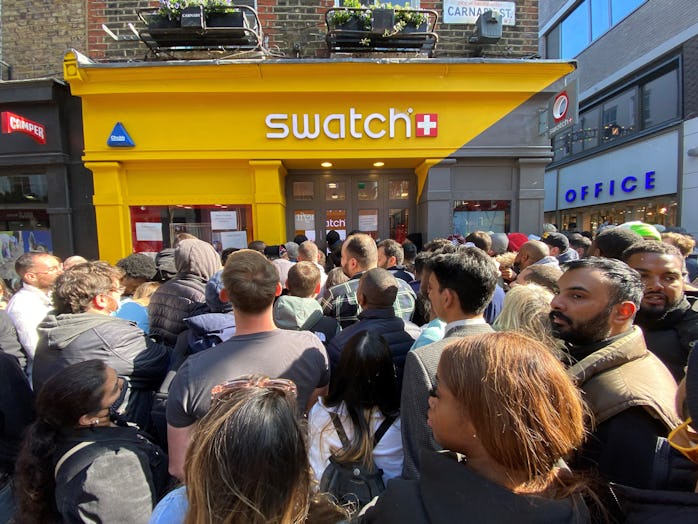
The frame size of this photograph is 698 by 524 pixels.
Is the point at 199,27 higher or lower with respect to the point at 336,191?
higher

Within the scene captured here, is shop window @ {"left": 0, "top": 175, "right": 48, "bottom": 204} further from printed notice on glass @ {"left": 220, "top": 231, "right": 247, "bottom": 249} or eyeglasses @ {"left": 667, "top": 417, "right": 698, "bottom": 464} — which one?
eyeglasses @ {"left": 667, "top": 417, "right": 698, "bottom": 464}

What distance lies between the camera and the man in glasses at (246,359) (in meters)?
1.71


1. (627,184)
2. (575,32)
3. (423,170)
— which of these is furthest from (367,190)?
(575,32)

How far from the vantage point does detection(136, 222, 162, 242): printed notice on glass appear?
7.07 meters

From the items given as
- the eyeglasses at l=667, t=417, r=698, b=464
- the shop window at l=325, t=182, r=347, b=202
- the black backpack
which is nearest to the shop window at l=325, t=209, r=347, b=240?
the shop window at l=325, t=182, r=347, b=202

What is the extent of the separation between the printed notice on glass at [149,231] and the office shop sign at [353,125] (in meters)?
2.83

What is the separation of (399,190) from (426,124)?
1.54m

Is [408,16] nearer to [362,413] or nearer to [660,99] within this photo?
[362,413]

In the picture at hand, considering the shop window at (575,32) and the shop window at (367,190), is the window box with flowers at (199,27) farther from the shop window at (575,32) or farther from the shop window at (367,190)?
the shop window at (575,32)

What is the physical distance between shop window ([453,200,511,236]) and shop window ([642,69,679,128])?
29.6ft

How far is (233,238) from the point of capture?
722 cm

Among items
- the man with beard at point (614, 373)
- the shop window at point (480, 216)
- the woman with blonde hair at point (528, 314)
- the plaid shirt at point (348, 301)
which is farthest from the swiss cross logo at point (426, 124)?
the man with beard at point (614, 373)

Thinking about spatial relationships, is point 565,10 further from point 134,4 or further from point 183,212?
point 183,212

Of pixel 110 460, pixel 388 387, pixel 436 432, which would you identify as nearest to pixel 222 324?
pixel 110 460
